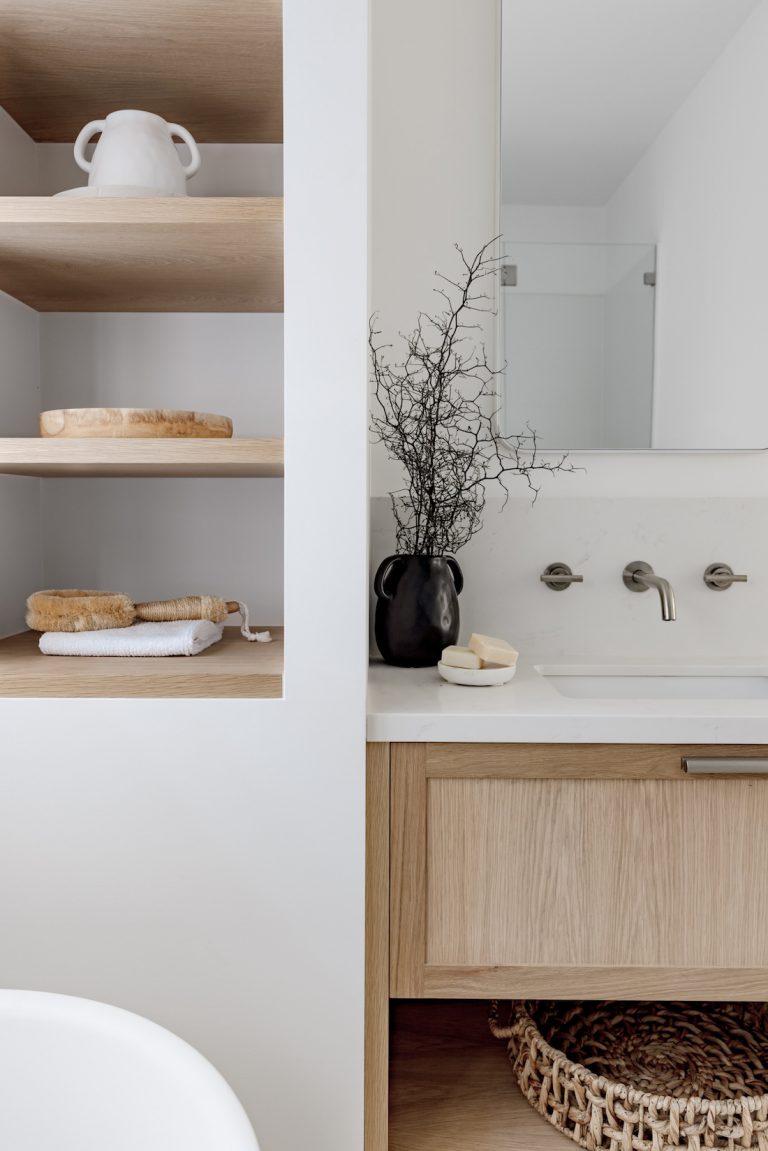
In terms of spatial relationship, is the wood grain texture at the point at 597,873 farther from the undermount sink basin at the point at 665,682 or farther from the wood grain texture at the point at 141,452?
the wood grain texture at the point at 141,452

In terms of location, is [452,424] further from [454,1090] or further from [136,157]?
[454,1090]

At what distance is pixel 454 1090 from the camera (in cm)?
151

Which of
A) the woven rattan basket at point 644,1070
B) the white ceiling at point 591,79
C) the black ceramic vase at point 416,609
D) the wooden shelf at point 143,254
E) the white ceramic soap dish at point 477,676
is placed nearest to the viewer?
the wooden shelf at point 143,254

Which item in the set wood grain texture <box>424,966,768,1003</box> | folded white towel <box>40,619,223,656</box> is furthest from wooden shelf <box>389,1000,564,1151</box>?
folded white towel <box>40,619,223,656</box>

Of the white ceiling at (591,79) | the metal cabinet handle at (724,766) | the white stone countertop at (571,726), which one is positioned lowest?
the metal cabinet handle at (724,766)

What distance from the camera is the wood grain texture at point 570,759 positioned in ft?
4.05

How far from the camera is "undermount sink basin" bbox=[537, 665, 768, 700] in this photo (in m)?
1.66

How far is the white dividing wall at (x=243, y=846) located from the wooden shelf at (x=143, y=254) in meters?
0.27

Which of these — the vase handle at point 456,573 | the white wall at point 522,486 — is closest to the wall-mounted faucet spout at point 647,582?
the white wall at point 522,486

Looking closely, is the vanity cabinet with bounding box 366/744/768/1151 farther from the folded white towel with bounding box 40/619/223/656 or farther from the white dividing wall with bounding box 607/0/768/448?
the white dividing wall with bounding box 607/0/768/448

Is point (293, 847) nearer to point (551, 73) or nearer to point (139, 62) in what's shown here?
point (139, 62)

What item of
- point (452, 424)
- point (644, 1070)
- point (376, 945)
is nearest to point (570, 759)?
point (376, 945)

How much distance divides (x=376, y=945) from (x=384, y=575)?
0.65 metres

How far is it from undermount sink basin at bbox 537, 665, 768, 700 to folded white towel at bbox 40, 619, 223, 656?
674mm
